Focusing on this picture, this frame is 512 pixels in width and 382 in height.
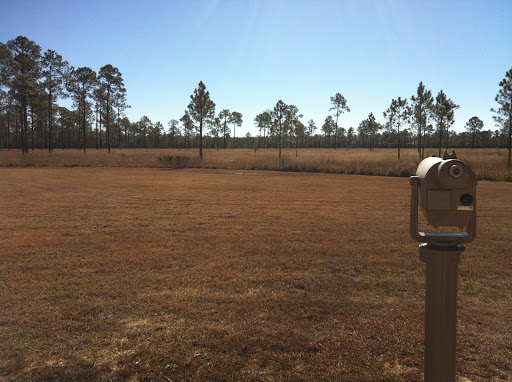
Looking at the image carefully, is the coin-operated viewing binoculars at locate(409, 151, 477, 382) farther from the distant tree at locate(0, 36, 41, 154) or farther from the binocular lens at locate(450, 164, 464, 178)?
the distant tree at locate(0, 36, 41, 154)

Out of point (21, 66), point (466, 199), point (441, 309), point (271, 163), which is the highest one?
point (21, 66)

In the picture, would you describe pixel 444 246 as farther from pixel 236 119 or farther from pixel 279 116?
pixel 236 119

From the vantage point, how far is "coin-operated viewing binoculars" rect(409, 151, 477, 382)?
1.94 meters

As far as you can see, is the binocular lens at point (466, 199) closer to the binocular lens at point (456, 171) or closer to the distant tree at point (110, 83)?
the binocular lens at point (456, 171)

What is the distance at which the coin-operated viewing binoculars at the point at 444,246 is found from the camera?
194 cm

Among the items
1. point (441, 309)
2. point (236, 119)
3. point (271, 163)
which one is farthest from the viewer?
point (236, 119)

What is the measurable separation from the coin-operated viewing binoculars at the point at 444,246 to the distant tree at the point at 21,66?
137 ft

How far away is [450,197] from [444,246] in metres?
0.29

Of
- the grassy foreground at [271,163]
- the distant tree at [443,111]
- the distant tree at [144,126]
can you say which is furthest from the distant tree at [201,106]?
the distant tree at [144,126]

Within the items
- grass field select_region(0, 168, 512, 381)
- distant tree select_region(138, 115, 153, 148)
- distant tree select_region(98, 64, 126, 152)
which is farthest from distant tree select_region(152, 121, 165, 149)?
grass field select_region(0, 168, 512, 381)

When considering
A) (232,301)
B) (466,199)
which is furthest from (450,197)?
(232,301)

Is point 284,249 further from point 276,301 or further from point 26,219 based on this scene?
point 26,219

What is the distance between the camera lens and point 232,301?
4090 millimetres

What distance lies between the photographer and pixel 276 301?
4.12 metres
